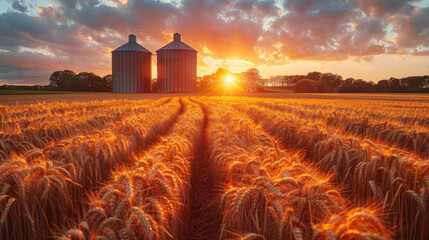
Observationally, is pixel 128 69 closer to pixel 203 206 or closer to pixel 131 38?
pixel 131 38

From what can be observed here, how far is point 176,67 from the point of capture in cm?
4912

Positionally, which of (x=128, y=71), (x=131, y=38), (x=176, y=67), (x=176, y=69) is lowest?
(x=128, y=71)

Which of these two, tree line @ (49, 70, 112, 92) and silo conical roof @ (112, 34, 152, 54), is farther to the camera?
tree line @ (49, 70, 112, 92)

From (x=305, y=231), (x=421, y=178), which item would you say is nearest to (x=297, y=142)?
(x=421, y=178)

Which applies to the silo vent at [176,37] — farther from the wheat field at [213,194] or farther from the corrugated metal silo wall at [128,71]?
the wheat field at [213,194]

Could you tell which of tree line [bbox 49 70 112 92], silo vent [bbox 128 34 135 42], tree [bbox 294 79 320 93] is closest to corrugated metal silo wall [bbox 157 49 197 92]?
silo vent [bbox 128 34 135 42]

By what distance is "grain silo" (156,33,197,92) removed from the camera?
48906 mm

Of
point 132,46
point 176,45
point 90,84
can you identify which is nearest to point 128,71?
point 132,46

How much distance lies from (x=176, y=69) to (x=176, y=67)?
457 millimetres

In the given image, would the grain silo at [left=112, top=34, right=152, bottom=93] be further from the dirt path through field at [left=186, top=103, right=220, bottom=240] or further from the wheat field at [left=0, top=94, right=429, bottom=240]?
the dirt path through field at [left=186, top=103, right=220, bottom=240]

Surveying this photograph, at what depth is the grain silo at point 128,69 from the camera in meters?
48.5

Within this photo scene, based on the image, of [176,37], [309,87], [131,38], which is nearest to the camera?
[131,38]

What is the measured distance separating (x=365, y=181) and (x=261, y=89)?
79189 mm

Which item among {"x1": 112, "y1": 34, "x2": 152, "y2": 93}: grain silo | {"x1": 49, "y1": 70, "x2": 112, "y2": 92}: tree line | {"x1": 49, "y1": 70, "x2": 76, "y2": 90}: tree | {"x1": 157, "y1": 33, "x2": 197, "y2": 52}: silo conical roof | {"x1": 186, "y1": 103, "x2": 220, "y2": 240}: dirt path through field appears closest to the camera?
{"x1": 186, "y1": 103, "x2": 220, "y2": 240}: dirt path through field
